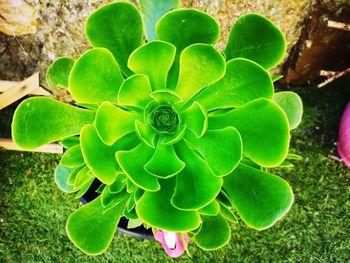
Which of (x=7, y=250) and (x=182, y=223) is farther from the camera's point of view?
(x=7, y=250)

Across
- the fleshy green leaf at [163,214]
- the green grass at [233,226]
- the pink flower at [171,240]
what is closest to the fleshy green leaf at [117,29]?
the fleshy green leaf at [163,214]

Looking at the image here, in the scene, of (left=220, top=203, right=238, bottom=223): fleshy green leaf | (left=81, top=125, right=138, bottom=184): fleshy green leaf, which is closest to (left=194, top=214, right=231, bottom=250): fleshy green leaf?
(left=220, top=203, right=238, bottom=223): fleshy green leaf

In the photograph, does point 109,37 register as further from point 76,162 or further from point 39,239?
point 39,239

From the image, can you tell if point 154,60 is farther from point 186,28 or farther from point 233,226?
point 233,226

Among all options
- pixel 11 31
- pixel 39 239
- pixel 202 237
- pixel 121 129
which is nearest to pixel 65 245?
pixel 39 239

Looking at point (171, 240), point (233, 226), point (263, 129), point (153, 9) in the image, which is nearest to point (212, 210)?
point (263, 129)
